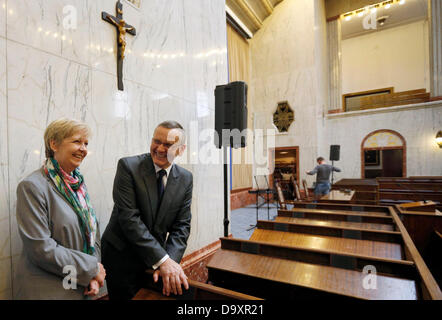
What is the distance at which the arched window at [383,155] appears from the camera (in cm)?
827

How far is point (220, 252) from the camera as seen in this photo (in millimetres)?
1890

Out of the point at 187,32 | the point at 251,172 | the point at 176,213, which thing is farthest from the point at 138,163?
the point at 251,172

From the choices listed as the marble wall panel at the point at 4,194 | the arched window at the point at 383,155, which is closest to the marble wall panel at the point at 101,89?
the marble wall panel at the point at 4,194

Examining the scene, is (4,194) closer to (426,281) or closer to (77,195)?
(77,195)

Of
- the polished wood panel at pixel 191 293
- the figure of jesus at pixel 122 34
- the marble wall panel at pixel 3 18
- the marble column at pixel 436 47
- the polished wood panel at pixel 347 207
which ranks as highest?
the marble column at pixel 436 47

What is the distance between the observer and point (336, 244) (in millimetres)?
2000

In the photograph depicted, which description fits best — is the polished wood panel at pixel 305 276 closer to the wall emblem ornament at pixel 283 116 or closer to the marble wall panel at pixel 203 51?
the marble wall panel at pixel 203 51

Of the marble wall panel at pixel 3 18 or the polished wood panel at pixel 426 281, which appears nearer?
the polished wood panel at pixel 426 281

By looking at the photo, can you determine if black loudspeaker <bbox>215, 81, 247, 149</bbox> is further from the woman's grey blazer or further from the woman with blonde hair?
the woman's grey blazer

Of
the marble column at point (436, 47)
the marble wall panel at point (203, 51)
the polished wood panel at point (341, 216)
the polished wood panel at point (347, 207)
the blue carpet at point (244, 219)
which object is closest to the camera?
the polished wood panel at point (341, 216)

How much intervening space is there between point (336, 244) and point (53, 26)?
108 inches

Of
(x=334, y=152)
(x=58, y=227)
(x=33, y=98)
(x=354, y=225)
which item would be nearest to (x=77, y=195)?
(x=58, y=227)

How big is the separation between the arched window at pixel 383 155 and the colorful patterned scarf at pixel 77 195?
9.69 m

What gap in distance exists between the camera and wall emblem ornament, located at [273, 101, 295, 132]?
895cm
